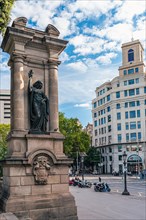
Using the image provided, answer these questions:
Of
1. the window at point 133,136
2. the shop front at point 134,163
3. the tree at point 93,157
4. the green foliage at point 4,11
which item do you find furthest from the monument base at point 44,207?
the tree at point 93,157

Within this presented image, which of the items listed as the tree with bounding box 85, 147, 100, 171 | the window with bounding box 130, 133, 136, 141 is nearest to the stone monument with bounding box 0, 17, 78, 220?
the window with bounding box 130, 133, 136, 141

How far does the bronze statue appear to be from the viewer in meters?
11.8

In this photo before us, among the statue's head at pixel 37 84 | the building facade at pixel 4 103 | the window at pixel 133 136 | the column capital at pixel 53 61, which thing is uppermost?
the building facade at pixel 4 103

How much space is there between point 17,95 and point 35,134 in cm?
175

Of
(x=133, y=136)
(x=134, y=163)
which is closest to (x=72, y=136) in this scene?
(x=133, y=136)

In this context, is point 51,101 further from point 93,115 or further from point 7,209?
point 93,115

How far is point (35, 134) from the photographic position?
11.6 metres

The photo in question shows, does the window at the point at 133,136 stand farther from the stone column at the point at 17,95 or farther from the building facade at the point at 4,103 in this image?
the stone column at the point at 17,95

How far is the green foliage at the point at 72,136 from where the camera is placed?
61.5 meters

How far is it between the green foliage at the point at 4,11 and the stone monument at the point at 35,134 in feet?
2.72

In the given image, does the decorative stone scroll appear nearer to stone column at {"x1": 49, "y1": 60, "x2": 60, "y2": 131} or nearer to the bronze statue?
the bronze statue

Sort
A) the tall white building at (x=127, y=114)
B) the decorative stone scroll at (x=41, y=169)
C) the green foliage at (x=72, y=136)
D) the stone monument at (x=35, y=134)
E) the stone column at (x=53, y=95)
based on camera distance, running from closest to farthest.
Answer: the stone monument at (x=35, y=134), the decorative stone scroll at (x=41, y=169), the stone column at (x=53, y=95), the green foliage at (x=72, y=136), the tall white building at (x=127, y=114)

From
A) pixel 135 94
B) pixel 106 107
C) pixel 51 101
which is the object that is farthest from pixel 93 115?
pixel 51 101

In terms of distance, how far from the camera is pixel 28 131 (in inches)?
454
